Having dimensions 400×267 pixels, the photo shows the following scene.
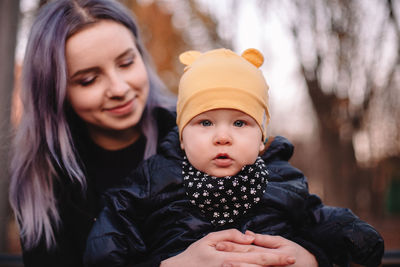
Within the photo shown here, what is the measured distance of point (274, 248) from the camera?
144 cm

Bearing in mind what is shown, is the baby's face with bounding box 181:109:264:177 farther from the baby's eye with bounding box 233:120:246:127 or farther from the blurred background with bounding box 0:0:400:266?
the blurred background with bounding box 0:0:400:266

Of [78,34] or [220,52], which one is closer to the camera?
[220,52]

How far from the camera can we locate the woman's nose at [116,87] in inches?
71.9

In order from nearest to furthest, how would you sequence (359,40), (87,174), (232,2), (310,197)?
(310,197)
(87,174)
(359,40)
(232,2)

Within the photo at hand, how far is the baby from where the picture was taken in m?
1.39

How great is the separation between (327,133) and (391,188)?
362 inches

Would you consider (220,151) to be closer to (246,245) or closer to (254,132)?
(254,132)

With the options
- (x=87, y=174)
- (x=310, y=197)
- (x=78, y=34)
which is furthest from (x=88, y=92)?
(x=310, y=197)

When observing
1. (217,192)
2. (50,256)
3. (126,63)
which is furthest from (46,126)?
(217,192)

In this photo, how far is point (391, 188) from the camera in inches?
537

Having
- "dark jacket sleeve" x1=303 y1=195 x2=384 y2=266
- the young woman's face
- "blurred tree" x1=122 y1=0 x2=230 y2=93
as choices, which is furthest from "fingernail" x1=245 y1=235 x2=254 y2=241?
"blurred tree" x1=122 y1=0 x2=230 y2=93

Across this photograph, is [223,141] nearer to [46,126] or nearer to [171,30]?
[46,126]

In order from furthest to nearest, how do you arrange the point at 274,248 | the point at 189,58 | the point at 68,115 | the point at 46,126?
the point at 68,115 < the point at 46,126 < the point at 189,58 < the point at 274,248

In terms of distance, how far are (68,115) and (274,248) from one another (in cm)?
153
